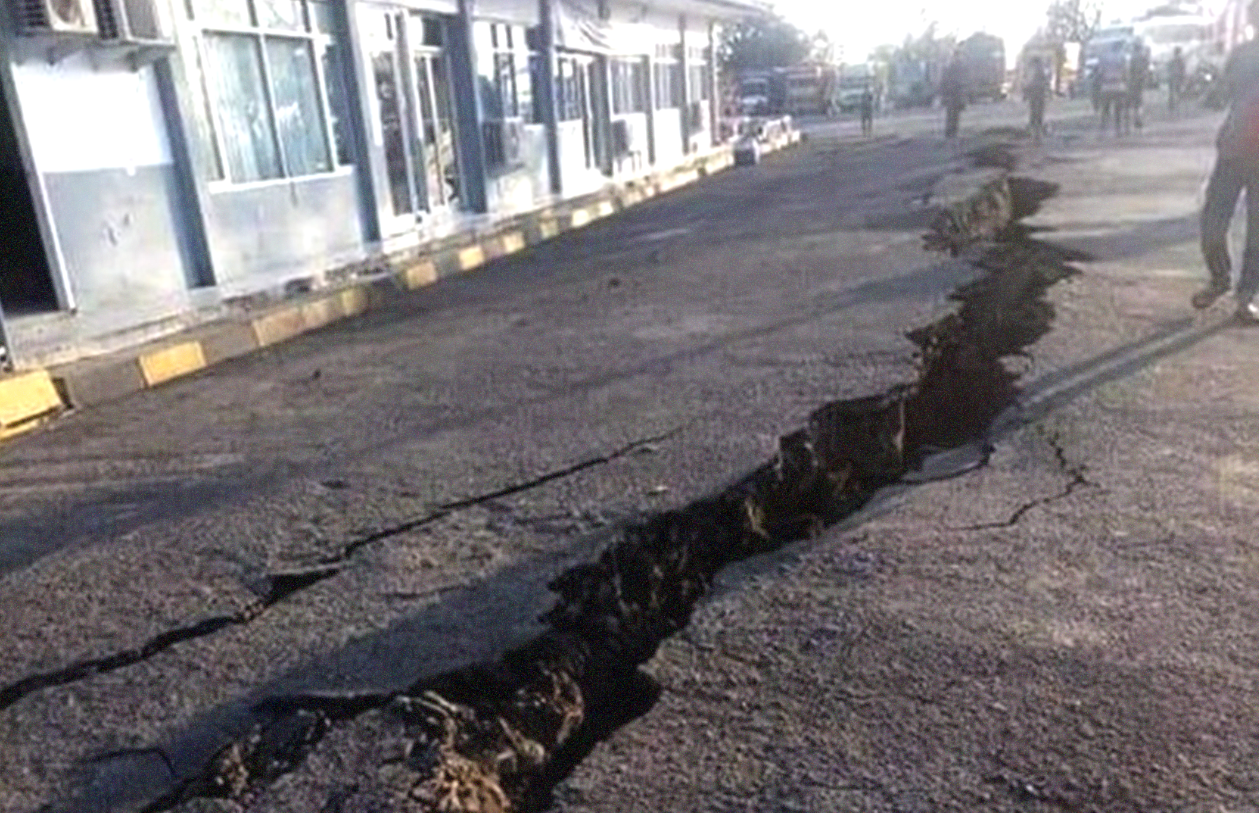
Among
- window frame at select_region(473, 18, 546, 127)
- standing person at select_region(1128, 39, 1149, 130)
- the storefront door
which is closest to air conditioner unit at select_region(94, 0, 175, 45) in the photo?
the storefront door

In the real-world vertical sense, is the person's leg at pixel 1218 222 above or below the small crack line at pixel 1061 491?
above

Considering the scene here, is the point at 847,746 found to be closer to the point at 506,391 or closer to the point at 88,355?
the point at 506,391

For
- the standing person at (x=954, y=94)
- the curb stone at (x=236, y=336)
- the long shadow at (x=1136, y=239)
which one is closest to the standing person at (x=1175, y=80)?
the standing person at (x=954, y=94)

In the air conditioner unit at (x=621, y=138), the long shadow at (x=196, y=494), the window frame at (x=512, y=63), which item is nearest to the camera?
the long shadow at (x=196, y=494)

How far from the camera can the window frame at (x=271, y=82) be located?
1056 cm

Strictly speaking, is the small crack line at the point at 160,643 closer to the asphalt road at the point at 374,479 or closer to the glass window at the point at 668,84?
the asphalt road at the point at 374,479

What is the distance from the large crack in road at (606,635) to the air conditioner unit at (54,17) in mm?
6465

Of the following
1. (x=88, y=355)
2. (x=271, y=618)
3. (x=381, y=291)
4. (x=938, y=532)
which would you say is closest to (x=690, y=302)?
(x=381, y=291)

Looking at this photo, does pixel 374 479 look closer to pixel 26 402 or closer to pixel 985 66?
pixel 26 402

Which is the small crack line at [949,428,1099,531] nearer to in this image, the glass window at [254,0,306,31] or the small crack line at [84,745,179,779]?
the small crack line at [84,745,179,779]

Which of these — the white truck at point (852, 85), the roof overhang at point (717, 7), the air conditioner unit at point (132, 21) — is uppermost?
the roof overhang at point (717, 7)

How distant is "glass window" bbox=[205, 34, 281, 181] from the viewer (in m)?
10.8

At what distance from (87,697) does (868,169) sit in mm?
19887

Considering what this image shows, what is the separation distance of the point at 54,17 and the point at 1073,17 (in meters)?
80.6
